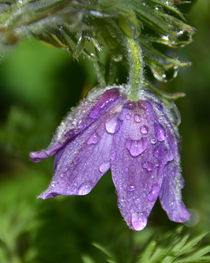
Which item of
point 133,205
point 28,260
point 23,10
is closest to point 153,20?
point 23,10

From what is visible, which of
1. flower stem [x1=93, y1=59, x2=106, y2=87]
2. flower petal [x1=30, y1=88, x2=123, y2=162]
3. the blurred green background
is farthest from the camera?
the blurred green background

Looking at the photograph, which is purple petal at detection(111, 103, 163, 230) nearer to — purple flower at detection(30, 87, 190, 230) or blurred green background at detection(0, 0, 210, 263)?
purple flower at detection(30, 87, 190, 230)

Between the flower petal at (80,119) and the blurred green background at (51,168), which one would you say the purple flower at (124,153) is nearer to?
the flower petal at (80,119)

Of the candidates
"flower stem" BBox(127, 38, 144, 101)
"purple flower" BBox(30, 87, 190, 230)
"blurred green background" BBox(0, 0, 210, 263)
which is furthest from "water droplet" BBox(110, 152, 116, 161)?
"blurred green background" BBox(0, 0, 210, 263)

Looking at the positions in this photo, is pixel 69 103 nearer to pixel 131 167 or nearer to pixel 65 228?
pixel 65 228

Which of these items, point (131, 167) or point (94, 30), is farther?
point (94, 30)

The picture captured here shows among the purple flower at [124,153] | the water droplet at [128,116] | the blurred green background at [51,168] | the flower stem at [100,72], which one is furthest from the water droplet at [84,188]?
the blurred green background at [51,168]
